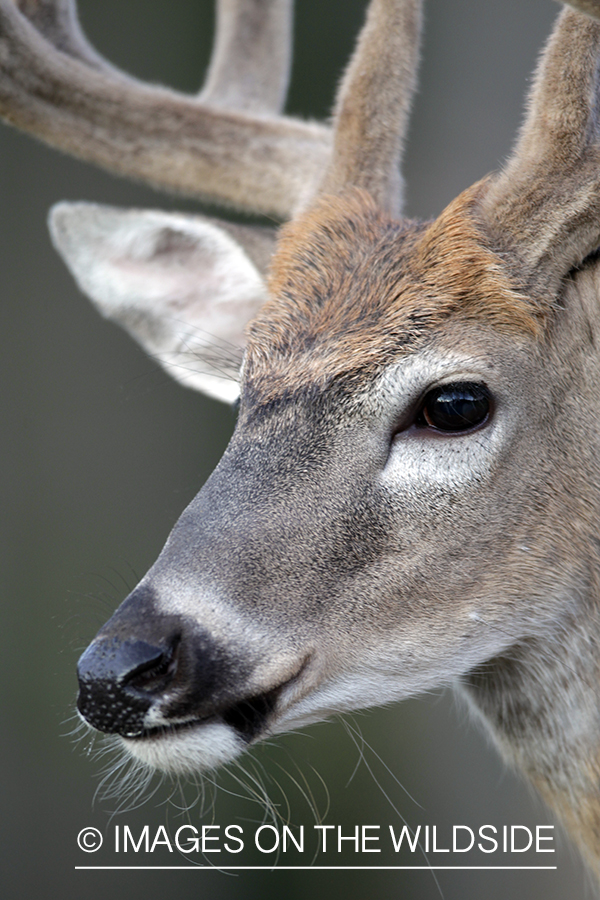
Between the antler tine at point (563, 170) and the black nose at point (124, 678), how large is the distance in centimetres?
78

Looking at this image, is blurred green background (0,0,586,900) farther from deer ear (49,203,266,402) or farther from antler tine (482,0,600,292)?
antler tine (482,0,600,292)

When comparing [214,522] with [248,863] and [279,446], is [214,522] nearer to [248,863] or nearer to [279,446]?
[279,446]

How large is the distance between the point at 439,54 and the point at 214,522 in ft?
7.16

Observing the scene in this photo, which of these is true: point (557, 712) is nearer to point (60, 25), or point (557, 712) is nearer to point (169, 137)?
point (169, 137)

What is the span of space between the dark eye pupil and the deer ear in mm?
853

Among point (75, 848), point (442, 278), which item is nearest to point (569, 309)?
point (442, 278)

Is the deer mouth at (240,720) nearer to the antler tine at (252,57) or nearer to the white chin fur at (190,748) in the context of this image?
the white chin fur at (190,748)

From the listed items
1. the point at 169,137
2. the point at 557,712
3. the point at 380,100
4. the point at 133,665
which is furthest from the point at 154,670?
the point at 169,137

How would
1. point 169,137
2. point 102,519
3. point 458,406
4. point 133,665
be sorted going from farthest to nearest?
point 102,519 → point 169,137 → point 458,406 → point 133,665

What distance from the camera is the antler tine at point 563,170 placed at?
4.43ft

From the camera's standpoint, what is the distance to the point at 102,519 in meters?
3.78

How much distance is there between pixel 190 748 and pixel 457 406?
602 millimetres

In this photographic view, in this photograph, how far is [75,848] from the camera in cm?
347

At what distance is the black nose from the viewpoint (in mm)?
1145
